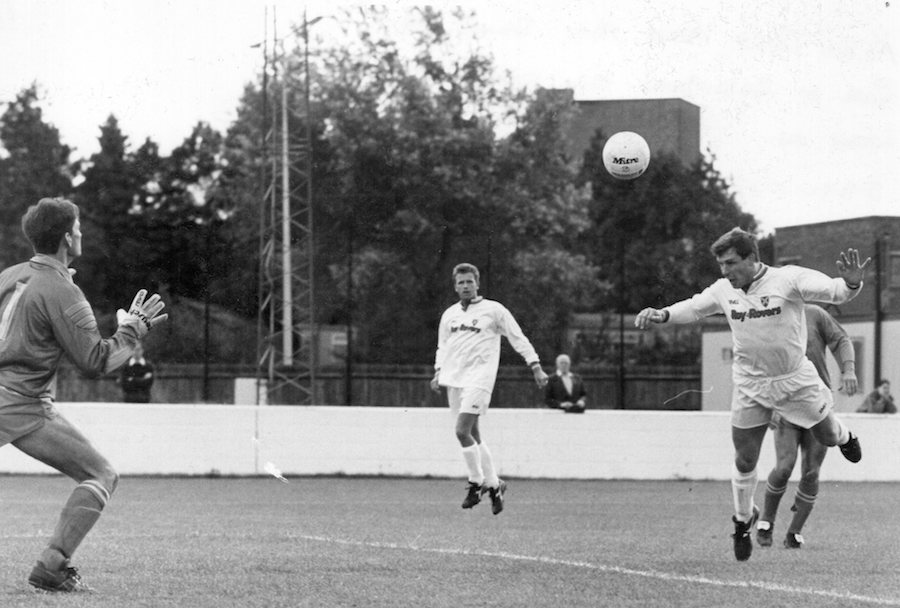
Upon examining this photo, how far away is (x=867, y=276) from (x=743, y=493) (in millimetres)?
18243

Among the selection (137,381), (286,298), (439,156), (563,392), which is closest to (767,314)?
(563,392)

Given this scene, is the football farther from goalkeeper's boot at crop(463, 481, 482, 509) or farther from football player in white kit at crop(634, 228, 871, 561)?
football player in white kit at crop(634, 228, 871, 561)

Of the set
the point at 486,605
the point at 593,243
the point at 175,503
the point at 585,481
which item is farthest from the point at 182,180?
the point at 486,605

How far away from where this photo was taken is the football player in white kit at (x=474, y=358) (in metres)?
12.7

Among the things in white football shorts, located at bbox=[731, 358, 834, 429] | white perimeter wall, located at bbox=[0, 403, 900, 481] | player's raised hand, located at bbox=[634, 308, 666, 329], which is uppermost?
player's raised hand, located at bbox=[634, 308, 666, 329]

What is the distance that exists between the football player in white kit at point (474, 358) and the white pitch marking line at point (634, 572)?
2.80 meters

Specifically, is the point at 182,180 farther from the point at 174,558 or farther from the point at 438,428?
the point at 174,558

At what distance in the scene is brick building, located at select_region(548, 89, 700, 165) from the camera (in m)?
28.6

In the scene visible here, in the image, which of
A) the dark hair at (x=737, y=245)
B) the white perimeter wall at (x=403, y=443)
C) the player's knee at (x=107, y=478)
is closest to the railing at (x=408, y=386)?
the white perimeter wall at (x=403, y=443)

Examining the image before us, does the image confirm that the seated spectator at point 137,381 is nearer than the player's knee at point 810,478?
No

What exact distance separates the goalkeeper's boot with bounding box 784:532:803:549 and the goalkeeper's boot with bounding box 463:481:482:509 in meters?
3.36

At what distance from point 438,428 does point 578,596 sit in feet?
40.9

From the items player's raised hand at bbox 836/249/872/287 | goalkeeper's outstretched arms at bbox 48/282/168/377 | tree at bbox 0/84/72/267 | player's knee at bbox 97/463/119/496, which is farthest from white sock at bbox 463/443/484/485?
tree at bbox 0/84/72/267

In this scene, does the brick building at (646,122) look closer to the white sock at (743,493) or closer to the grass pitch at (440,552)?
the grass pitch at (440,552)
